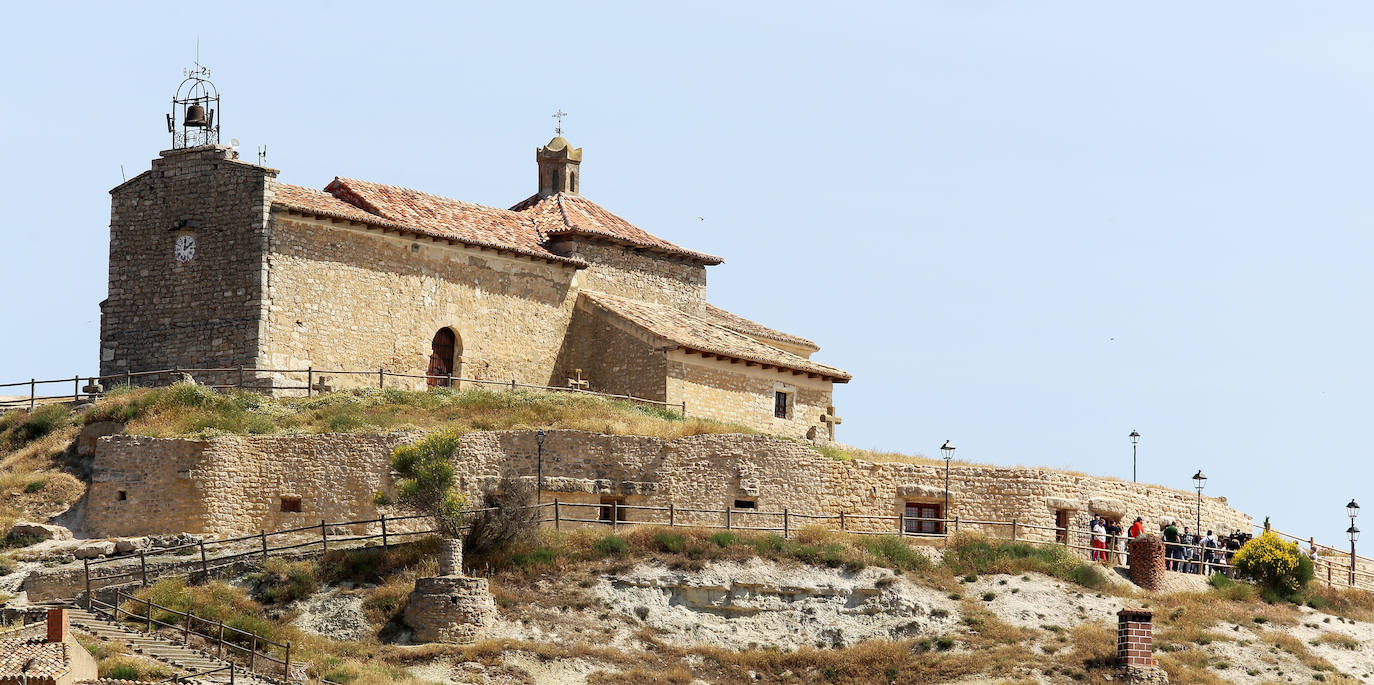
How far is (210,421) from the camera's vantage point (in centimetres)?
4434

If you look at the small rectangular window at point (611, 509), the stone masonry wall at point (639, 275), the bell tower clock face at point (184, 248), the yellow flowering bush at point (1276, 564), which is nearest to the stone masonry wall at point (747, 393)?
the stone masonry wall at point (639, 275)

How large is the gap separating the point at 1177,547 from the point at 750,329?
16.3m

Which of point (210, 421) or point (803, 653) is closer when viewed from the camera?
point (803, 653)

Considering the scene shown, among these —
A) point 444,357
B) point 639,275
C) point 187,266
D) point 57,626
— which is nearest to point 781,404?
point 639,275

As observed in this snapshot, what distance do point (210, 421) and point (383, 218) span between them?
761 cm

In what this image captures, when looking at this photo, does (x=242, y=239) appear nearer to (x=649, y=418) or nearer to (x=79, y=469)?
(x=79, y=469)

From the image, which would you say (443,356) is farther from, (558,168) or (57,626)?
(57,626)

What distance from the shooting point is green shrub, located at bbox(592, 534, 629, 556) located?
137 feet

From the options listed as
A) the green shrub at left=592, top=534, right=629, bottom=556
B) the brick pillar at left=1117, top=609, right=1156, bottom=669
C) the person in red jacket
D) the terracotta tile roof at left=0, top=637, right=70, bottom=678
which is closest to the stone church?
the green shrub at left=592, top=534, right=629, bottom=556

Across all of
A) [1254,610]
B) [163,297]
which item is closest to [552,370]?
[163,297]

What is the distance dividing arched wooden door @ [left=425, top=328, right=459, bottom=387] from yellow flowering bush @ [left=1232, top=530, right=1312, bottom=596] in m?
19.0

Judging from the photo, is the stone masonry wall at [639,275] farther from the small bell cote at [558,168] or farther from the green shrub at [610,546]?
the green shrub at [610,546]

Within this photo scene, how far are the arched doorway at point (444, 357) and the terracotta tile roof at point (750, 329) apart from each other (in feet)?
30.0

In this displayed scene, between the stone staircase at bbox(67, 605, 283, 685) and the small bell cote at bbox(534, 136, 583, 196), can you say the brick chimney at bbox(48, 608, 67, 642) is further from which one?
the small bell cote at bbox(534, 136, 583, 196)
